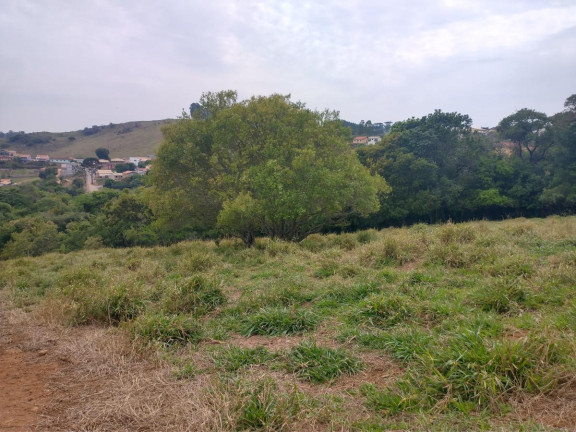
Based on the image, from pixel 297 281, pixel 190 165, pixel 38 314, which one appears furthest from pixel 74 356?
pixel 190 165

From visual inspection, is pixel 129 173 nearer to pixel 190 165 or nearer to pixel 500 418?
pixel 190 165

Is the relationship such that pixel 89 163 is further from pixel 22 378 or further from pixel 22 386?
pixel 22 386

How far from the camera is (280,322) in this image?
14.7ft

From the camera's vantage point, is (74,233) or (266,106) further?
(74,233)

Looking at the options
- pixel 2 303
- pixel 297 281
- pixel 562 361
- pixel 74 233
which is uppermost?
pixel 562 361

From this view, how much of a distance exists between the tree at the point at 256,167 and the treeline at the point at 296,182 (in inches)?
1.6

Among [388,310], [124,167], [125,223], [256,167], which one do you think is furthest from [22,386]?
[124,167]

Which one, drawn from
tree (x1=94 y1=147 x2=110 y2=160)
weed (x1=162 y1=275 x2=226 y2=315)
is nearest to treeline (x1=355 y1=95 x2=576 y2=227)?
weed (x1=162 y1=275 x2=226 y2=315)

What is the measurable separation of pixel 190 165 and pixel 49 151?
6312cm

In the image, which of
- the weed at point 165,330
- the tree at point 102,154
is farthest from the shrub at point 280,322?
the tree at point 102,154

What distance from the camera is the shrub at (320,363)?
3340 millimetres

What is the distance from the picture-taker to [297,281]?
20.2 feet

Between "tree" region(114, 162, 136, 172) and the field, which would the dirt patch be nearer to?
the field

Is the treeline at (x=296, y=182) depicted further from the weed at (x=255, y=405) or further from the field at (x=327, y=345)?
the weed at (x=255, y=405)
